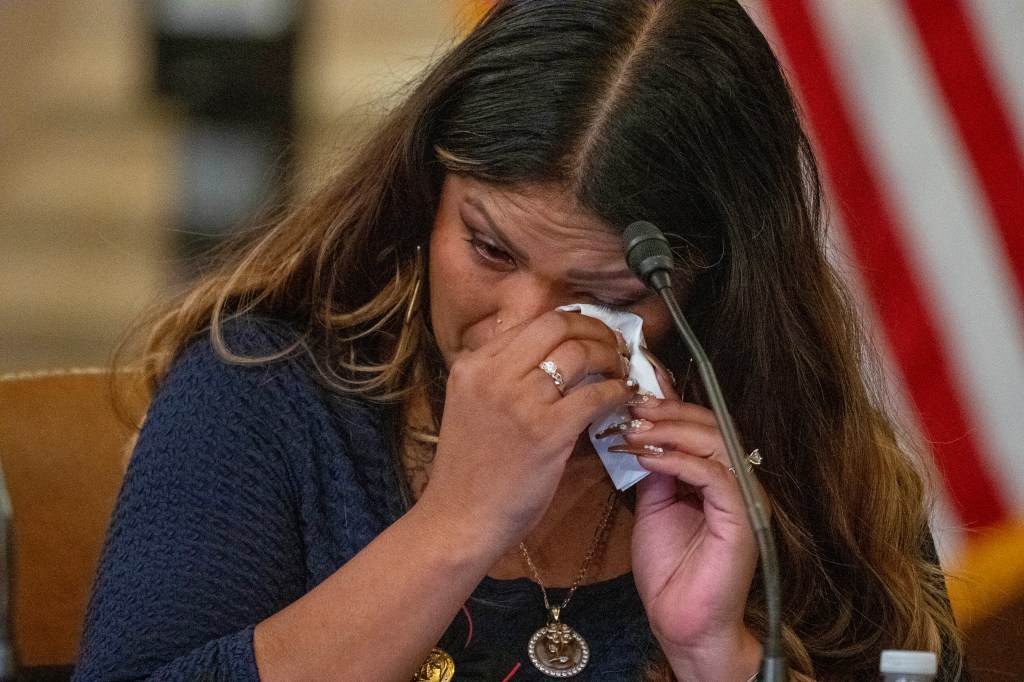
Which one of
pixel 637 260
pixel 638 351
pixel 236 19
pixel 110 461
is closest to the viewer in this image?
pixel 637 260

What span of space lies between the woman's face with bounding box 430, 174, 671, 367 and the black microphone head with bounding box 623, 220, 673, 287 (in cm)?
9

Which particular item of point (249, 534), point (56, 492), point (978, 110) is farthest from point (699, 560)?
point (978, 110)

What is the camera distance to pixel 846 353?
4.98 feet

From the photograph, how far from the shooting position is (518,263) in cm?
126

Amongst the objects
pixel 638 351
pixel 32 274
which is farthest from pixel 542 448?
pixel 32 274

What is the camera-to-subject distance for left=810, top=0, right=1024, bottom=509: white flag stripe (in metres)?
2.34

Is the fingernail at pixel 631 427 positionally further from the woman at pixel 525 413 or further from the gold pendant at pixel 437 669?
the gold pendant at pixel 437 669

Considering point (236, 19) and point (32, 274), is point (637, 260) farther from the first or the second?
point (32, 274)

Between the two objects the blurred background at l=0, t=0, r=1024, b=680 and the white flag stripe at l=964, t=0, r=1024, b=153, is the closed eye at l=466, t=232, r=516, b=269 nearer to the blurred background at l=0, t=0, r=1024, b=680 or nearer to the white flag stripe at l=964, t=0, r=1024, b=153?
the blurred background at l=0, t=0, r=1024, b=680

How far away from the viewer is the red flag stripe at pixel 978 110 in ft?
7.68

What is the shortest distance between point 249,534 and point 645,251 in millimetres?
540

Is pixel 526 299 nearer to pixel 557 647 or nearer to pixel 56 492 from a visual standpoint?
pixel 557 647

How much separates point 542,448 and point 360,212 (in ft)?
1.57

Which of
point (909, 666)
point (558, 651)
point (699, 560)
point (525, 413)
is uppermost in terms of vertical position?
point (525, 413)
